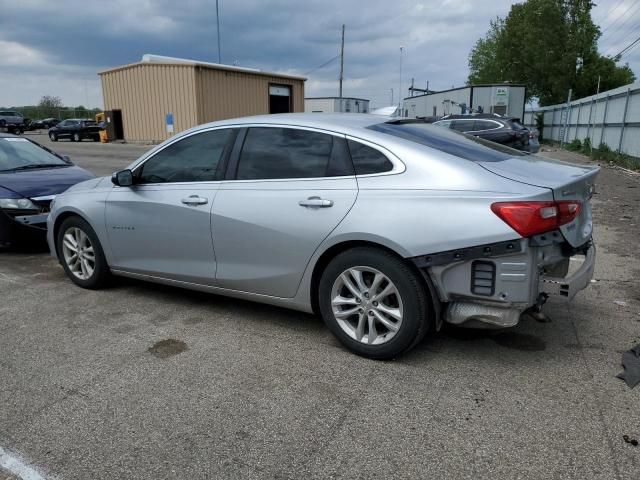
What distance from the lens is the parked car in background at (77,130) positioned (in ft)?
123

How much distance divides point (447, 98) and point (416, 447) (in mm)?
37125

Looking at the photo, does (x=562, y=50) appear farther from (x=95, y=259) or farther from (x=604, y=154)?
(x=95, y=259)

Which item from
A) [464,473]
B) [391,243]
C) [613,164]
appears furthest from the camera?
[613,164]

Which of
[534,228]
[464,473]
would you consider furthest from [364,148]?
[464,473]

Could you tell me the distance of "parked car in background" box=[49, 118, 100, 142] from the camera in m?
37.6

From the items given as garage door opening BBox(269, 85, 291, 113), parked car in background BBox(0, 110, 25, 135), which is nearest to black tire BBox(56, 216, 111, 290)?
garage door opening BBox(269, 85, 291, 113)

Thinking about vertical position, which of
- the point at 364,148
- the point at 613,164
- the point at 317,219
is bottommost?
the point at 613,164

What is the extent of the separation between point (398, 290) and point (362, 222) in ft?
1.57

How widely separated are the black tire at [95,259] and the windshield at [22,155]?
2630 millimetres

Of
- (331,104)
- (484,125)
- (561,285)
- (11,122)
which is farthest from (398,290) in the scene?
(331,104)

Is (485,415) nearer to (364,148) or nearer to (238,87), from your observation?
(364,148)

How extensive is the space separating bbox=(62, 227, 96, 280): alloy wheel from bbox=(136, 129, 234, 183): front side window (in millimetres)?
972

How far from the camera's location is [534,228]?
303 centimetres

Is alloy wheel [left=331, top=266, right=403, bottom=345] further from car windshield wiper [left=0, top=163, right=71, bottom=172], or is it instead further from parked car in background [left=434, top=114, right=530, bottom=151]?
parked car in background [left=434, top=114, right=530, bottom=151]
